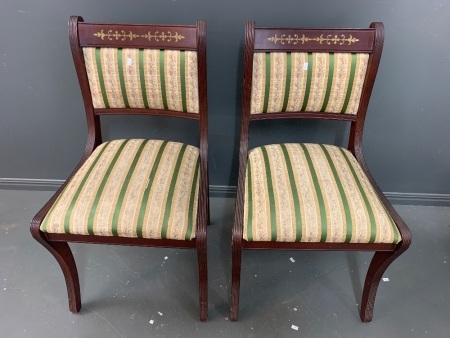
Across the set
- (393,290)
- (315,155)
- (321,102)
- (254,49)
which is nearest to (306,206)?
(315,155)

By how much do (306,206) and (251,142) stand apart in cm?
58

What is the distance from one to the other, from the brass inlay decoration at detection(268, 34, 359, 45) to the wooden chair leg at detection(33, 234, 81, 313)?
0.87 meters

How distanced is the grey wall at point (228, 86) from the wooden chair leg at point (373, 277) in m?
0.56

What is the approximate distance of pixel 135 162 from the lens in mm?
1245

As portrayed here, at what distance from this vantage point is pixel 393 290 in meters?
1.43

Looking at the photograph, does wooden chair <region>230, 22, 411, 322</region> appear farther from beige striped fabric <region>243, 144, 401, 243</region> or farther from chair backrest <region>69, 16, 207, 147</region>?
chair backrest <region>69, 16, 207, 147</region>

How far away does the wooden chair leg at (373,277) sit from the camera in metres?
1.16

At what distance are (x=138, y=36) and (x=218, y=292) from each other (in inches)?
35.2

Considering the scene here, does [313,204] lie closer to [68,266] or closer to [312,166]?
[312,166]

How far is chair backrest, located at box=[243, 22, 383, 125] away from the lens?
1173 mm

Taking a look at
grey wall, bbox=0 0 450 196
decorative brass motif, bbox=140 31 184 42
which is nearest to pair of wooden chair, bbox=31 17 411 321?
decorative brass motif, bbox=140 31 184 42

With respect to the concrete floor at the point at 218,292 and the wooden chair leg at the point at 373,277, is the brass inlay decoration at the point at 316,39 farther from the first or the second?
the concrete floor at the point at 218,292

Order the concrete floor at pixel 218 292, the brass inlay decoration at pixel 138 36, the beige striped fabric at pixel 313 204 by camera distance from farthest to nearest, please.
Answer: the concrete floor at pixel 218 292
the brass inlay decoration at pixel 138 36
the beige striped fabric at pixel 313 204

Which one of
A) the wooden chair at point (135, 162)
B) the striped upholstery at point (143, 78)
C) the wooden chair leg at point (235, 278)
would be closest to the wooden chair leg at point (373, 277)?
the wooden chair leg at point (235, 278)
